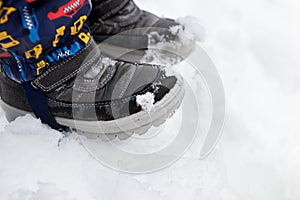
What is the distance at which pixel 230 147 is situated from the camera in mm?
1022

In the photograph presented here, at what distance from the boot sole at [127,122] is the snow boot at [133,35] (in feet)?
1.01

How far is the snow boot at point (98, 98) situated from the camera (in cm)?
89

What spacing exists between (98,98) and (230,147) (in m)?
0.35

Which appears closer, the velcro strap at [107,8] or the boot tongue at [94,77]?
the boot tongue at [94,77]

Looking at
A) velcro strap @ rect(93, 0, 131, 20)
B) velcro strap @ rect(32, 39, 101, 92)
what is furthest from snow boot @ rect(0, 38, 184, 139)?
velcro strap @ rect(93, 0, 131, 20)

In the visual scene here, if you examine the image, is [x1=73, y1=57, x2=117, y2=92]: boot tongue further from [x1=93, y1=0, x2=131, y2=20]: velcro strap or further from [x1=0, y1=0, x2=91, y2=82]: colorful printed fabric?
[x1=93, y1=0, x2=131, y2=20]: velcro strap

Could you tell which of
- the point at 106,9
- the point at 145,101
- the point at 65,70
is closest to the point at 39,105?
the point at 65,70

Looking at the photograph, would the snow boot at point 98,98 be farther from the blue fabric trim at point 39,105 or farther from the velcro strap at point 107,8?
the velcro strap at point 107,8

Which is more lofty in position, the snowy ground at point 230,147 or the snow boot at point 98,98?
the snow boot at point 98,98

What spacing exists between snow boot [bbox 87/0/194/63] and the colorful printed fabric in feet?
1.01

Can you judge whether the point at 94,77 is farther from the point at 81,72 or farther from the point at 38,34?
the point at 38,34

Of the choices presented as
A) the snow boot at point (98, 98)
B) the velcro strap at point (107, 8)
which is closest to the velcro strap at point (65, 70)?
the snow boot at point (98, 98)

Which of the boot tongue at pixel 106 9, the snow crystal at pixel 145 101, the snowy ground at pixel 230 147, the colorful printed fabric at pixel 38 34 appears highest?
the colorful printed fabric at pixel 38 34

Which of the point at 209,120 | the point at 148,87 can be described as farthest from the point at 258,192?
the point at 148,87
